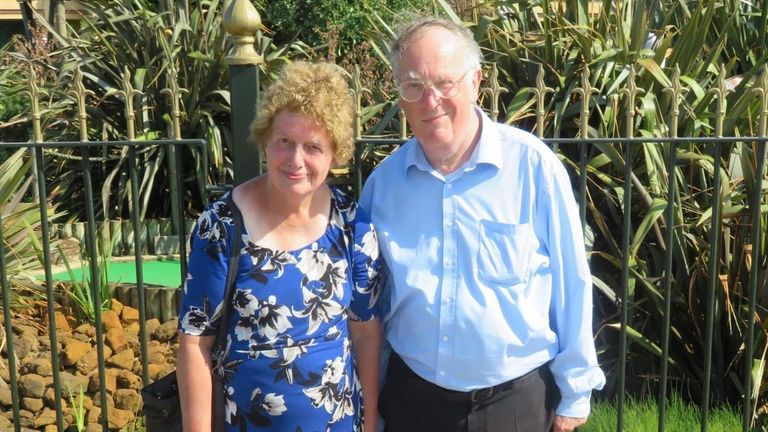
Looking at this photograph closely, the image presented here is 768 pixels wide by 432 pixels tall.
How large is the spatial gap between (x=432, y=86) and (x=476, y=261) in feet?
1.50

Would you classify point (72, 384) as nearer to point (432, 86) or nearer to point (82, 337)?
point (82, 337)

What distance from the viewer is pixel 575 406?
2.49 m

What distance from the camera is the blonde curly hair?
2.28 meters

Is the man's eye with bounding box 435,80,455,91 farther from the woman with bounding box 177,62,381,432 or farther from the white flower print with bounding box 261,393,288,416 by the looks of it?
the white flower print with bounding box 261,393,288,416

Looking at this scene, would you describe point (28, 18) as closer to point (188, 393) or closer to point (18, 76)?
point (18, 76)

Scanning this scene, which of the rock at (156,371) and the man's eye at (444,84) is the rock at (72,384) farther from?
the man's eye at (444,84)

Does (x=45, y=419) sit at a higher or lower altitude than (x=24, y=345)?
lower

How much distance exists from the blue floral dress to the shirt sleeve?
0.47 meters

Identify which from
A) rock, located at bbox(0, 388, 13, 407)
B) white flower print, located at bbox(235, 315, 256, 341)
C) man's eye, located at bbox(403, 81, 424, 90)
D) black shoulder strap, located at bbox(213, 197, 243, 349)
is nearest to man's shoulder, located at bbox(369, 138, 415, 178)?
man's eye, located at bbox(403, 81, 424, 90)

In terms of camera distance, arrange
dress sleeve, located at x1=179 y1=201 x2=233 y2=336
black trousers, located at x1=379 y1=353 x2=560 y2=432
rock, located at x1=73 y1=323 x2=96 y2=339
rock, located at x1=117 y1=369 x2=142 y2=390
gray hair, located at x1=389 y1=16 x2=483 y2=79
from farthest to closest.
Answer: rock, located at x1=73 y1=323 x2=96 y2=339, rock, located at x1=117 y1=369 x2=142 y2=390, black trousers, located at x1=379 y1=353 x2=560 y2=432, gray hair, located at x1=389 y1=16 x2=483 y2=79, dress sleeve, located at x1=179 y1=201 x2=233 y2=336

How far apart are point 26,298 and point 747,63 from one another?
4725 mm

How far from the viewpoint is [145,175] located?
6.68 metres

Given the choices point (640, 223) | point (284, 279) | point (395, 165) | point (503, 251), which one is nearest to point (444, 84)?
point (395, 165)

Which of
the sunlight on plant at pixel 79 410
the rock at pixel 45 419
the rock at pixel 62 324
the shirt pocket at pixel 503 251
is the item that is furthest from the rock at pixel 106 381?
the shirt pocket at pixel 503 251
